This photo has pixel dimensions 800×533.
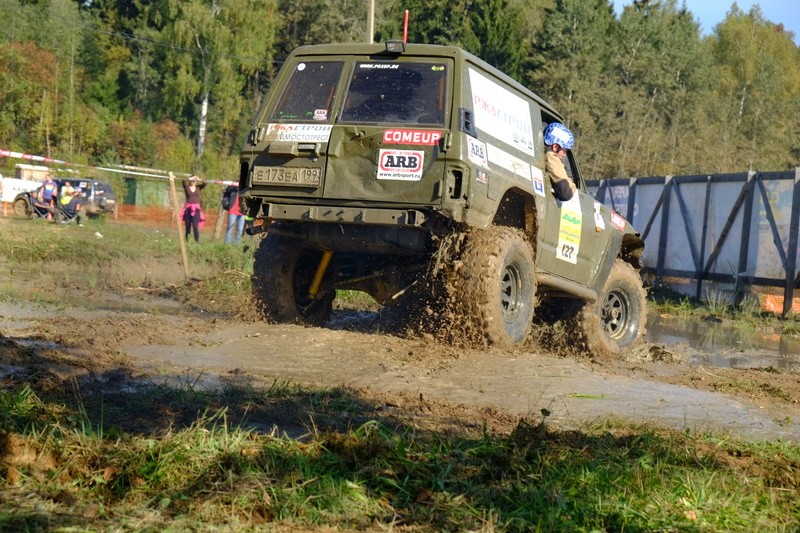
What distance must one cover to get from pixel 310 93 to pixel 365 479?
199 inches

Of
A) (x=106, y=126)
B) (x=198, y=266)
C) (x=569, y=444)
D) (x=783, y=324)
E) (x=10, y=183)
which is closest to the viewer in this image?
(x=569, y=444)

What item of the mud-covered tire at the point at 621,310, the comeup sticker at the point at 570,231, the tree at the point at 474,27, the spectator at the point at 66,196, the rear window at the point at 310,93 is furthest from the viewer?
the tree at the point at 474,27

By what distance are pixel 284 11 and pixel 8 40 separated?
54.5 ft

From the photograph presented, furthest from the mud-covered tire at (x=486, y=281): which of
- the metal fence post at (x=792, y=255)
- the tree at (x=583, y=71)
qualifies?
the tree at (x=583, y=71)

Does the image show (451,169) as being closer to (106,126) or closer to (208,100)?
(106,126)

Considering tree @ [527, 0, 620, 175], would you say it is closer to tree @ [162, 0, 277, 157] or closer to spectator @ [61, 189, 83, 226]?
tree @ [162, 0, 277, 157]

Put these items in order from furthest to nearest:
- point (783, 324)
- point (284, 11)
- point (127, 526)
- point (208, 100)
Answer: point (284, 11) < point (208, 100) < point (783, 324) < point (127, 526)

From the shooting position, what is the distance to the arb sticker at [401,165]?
25.1ft

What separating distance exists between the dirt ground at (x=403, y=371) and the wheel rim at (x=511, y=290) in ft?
1.76

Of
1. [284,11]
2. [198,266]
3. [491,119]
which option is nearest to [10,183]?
[198,266]

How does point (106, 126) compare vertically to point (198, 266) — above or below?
above

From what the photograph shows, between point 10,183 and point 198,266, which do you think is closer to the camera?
point 198,266

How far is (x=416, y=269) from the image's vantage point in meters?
8.27

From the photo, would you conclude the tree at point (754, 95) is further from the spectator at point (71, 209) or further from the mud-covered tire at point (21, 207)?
the mud-covered tire at point (21, 207)
